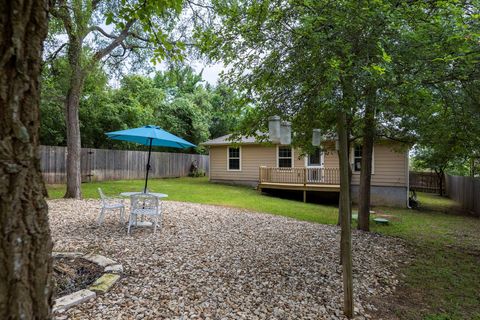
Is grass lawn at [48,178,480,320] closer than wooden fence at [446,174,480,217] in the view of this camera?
Yes

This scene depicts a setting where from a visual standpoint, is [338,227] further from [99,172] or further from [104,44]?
[99,172]

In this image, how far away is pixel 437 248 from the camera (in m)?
6.37

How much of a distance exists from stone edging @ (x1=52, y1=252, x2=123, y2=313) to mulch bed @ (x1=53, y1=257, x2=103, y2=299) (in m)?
0.09

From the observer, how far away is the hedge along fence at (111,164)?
1338 cm

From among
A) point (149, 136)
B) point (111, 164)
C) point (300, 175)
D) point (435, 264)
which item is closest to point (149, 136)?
point (149, 136)

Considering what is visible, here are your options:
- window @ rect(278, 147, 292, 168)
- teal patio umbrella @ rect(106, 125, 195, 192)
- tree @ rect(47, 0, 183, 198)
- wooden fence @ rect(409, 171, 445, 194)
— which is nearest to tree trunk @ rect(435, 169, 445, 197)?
wooden fence @ rect(409, 171, 445, 194)

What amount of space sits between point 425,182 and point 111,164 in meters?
20.2

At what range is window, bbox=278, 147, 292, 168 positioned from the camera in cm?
1598

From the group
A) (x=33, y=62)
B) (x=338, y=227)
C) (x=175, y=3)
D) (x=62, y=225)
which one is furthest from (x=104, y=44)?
(x=33, y=62)

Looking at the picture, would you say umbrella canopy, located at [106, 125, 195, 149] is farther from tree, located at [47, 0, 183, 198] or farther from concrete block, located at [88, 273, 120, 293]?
concrete block, located at [88, 273, 120, 293]

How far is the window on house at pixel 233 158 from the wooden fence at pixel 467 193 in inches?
417

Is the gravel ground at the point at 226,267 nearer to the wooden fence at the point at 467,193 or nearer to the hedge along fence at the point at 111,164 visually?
the hedge along fence at the point at 111,164

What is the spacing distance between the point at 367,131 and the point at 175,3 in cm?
475

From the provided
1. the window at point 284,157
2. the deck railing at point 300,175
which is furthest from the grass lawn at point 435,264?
the window at point 284,157
